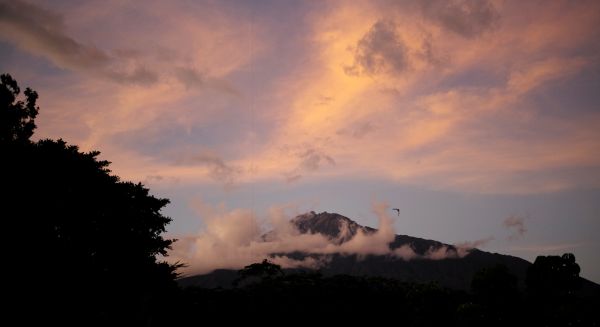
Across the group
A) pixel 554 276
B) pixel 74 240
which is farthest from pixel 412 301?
pixel 74 240

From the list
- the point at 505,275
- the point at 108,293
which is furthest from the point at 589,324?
the point at 108,293

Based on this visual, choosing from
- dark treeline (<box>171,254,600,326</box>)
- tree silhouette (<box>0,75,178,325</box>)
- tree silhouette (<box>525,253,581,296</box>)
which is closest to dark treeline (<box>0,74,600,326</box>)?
tree silhouette (<box>0,75,178,325</box>)

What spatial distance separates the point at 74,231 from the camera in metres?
25.5

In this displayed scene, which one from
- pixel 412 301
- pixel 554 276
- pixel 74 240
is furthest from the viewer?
pixel 412 301

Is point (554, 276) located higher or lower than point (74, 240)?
lower

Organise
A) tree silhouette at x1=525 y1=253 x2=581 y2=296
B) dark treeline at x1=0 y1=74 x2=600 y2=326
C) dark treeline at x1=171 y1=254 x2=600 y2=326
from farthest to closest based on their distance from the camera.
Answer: tree silhouette at x1=525 y1=253 x2=581 y2=296 < dark treeline at x1=171 y1=254 x2=600 y2=326 < dark treeline at x1=0 y1=74 x2=600 y2=326

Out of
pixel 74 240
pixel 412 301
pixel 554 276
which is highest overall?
pixel 74 240

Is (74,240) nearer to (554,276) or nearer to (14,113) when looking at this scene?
(14,113)

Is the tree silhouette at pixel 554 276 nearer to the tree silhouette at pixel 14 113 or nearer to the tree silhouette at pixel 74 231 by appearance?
the tree silhouette at pixel 74 231

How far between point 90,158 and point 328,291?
64.7 meters

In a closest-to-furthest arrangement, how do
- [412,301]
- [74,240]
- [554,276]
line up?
[74,240], [554,276], [412,301]

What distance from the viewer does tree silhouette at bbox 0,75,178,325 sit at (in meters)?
20.3

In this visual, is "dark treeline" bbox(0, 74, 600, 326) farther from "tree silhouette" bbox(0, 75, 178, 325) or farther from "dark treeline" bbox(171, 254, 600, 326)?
"dark treeline" bbox(171, 254, 600, 326)

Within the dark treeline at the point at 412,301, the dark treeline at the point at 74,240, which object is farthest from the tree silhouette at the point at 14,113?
the dark treeline at the point at 412,301
